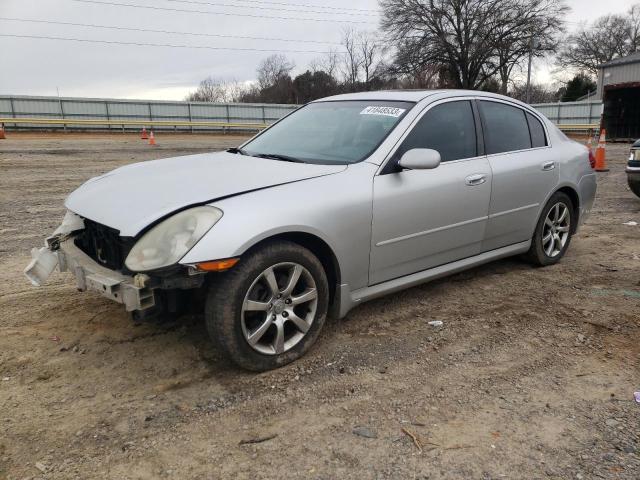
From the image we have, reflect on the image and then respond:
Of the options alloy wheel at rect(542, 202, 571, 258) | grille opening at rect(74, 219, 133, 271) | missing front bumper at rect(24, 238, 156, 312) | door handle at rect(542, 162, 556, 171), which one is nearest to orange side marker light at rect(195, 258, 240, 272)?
missing front bumper at rect(24, 238, 156, 312)

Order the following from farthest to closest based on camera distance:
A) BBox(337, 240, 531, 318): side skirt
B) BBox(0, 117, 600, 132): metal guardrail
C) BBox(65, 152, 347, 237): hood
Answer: BBox(0, 117, 600, 132): metal guardrail
BBox(337, 240, 531, 318): side skirt
BBox(65, 152, 347, 237): hood

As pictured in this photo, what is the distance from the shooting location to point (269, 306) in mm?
3070

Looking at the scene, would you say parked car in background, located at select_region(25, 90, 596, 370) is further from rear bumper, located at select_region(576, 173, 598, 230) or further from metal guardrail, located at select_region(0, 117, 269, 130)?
metal guardrail, located at select_region(0, 117, 269, 130)

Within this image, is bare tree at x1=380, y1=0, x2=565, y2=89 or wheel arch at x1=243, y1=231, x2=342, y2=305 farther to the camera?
bare tree at x1=380, y1=0, x2=565, y2=89

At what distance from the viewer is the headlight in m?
2.77

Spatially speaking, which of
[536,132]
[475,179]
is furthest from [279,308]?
[536,132]

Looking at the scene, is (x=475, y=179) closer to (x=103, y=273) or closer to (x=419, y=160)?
(x=419, y=160)

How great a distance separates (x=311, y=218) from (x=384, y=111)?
1.30 m

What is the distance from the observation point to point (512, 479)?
229 cm

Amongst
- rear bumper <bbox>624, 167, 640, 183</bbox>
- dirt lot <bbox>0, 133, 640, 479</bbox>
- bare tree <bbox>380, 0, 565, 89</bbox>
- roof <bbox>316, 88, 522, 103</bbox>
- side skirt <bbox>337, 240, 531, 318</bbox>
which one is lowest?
dirt lot <bbox>0, 133, 640, 479</bbox>

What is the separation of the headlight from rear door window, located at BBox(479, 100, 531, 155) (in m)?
2.56

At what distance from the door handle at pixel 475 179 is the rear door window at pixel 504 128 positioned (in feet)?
0.99

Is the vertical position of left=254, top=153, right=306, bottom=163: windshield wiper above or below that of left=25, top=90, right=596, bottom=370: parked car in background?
above

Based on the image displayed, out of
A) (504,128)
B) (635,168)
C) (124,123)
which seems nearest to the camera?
(504,128)
